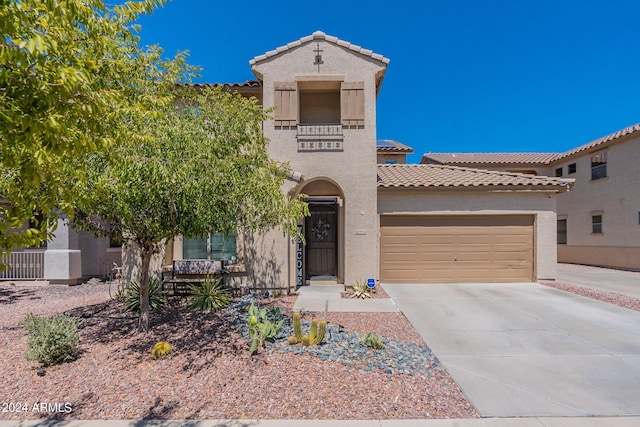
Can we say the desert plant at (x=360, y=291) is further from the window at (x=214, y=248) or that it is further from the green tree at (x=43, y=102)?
the green tree at (x=43, y=102)

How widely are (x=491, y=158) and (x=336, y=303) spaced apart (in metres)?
19.8

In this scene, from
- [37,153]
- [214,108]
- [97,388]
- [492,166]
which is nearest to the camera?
[37,153]

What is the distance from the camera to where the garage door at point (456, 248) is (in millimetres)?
10930

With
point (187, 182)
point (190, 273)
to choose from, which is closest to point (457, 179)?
point (190, 273)

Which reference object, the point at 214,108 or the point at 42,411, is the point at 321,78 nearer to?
the point at 214,108

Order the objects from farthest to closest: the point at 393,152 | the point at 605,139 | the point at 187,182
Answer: the point at 393,152 < the point at 605,139 < the point at 187,182

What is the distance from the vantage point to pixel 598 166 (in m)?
17.0

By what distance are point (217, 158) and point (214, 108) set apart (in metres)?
1.32

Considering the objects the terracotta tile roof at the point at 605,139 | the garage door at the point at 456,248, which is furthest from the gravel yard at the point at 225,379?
the terracotta tile roof at the point at 605,139

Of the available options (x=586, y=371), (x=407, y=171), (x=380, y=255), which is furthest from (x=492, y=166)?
(x=586, y=371)

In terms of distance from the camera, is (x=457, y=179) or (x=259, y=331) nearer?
(x=259, y=331)

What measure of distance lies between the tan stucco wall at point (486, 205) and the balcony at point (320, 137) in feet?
8.46

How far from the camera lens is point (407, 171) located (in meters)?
12.9

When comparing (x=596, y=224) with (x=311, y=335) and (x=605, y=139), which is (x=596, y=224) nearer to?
(x=605, y=139)
